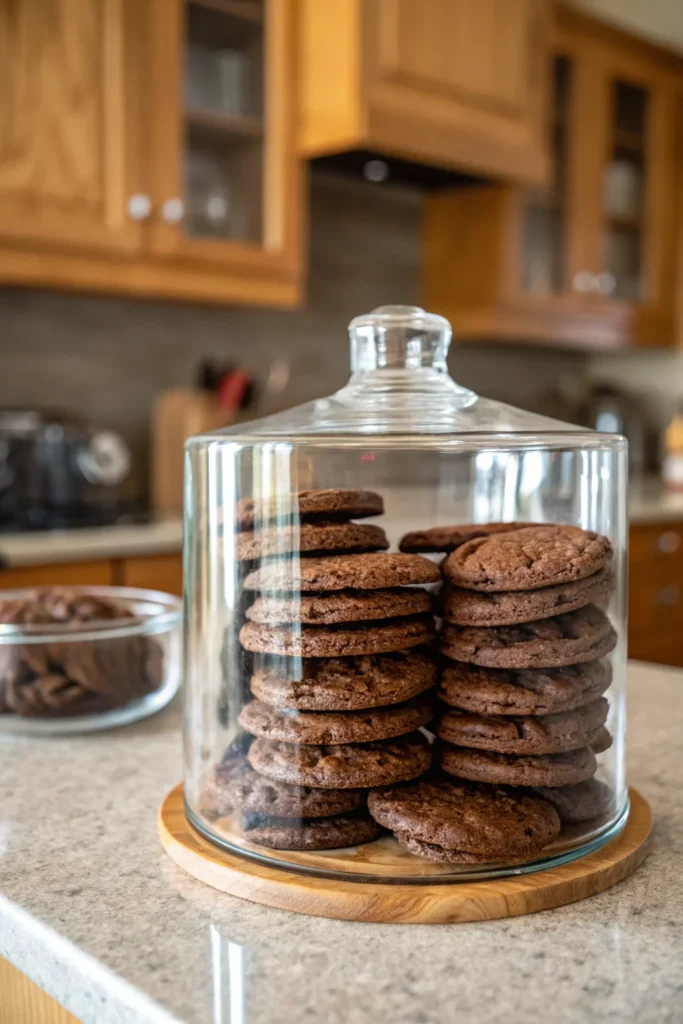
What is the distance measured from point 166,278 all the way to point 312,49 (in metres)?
0.74

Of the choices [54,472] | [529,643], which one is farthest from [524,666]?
[54,472]

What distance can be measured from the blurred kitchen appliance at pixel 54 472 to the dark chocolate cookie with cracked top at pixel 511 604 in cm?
171

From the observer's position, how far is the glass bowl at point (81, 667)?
0.84 m

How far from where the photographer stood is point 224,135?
2.46 metres

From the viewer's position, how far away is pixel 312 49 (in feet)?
8.36

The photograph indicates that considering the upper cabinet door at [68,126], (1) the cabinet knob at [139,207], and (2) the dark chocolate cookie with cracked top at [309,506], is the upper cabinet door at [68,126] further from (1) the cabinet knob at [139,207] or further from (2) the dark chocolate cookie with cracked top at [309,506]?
(2) the dark chocolate cookie with cracked top at [309,506]

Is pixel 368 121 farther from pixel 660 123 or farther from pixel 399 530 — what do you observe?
pixel 399 530

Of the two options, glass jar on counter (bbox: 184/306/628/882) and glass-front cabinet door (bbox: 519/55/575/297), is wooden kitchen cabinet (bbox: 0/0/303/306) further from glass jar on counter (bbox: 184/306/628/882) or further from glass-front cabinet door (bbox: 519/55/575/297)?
glass jar on counter (bbox: 184/306/628/882)

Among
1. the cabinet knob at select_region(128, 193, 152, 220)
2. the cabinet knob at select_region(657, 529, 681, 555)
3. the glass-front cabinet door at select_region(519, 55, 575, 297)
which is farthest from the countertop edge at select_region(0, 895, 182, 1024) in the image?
the glass-front cabinet door at select_region(519, 55, 575, 297)

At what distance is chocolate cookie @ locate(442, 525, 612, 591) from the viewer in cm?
58

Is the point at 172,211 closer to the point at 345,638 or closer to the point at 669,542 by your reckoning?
the point at 669,542

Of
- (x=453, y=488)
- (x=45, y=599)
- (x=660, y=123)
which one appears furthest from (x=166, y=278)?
(x=660, y=123)

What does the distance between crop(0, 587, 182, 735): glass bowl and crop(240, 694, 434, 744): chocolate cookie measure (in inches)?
11.9

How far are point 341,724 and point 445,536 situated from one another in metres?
0.14
